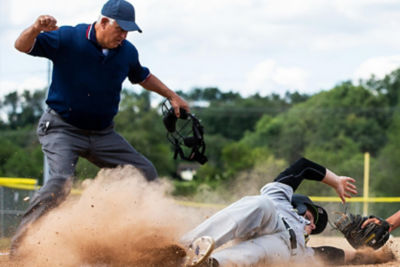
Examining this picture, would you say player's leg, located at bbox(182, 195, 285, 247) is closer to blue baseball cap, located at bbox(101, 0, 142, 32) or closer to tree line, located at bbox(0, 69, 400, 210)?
blue baseball cap, located at bbox(101, 0, 142, 32)

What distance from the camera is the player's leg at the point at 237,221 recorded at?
13.1 ft

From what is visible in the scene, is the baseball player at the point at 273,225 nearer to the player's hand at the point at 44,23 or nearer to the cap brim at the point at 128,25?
the cap brim at the point at 128,25

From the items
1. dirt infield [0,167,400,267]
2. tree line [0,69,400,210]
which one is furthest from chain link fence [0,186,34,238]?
tree line [0,69,400,210]

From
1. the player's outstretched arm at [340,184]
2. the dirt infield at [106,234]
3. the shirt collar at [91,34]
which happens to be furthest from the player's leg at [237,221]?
the shirt collar at [91,34]

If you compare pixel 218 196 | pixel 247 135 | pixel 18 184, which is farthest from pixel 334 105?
pixel 18 184

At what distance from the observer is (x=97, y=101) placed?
4.90 metres

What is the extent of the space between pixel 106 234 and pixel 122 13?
1738 mm

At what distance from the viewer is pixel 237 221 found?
4.03m

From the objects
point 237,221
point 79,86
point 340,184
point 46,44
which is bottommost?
point 237,221

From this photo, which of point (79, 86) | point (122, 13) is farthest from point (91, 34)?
point (79, 86)

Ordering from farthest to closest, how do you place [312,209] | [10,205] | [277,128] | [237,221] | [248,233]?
1. [277,128]
2. [10,205]
3. [312,209]
4. [248,233]
5. [237,221]

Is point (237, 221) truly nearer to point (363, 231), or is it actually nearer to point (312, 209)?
point (312, 209)

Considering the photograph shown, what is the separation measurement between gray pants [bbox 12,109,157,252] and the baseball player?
1.14 m

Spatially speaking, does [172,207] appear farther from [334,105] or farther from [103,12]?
[334,105]
